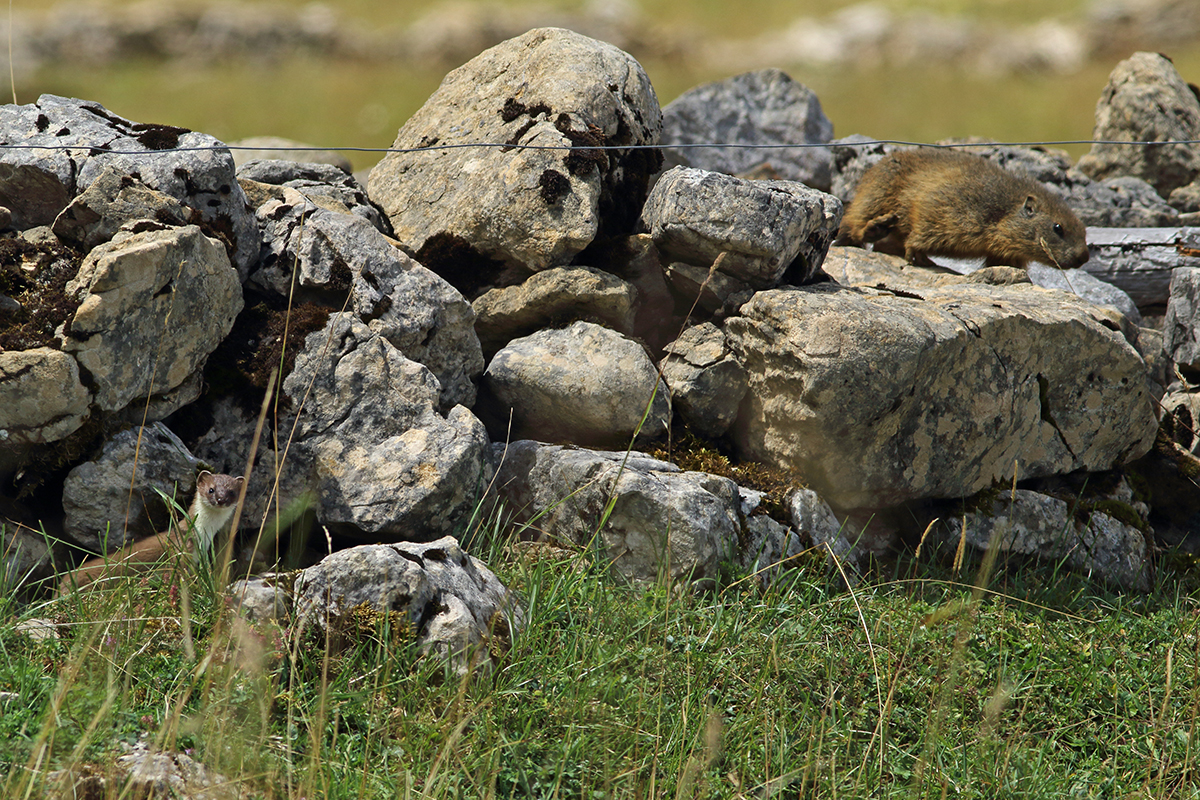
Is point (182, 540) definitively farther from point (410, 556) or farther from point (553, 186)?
point (553, 186)

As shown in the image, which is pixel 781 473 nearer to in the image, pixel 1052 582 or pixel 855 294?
pixel 855 294

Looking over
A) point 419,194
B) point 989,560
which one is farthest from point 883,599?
point 419,194

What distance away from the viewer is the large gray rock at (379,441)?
4797 mm

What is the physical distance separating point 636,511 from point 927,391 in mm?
2313

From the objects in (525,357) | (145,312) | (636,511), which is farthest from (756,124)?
(145,312)

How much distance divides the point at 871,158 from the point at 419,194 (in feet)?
19.3

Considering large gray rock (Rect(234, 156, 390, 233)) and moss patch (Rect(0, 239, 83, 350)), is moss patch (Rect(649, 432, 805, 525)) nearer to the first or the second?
large gray rock (Rect(234, 156, 390, 233))

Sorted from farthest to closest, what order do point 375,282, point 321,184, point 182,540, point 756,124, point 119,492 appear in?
point 756,124
point 321,184
point 375,282
point 119,492
point 182,540

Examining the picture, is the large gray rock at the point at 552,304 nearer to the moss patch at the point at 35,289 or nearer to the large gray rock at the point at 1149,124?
the moss patch at the point at 35,289

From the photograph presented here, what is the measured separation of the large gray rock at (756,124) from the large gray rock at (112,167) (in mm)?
6541

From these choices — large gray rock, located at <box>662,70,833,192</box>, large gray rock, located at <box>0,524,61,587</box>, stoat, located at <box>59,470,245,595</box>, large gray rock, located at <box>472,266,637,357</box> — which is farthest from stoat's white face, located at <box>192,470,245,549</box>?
large gray rock, located at <box>662,70,833,192</box>

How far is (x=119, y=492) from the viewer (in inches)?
178

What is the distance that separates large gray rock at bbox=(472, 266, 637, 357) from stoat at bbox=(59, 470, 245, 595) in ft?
7.64

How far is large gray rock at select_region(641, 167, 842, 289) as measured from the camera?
5.85m
